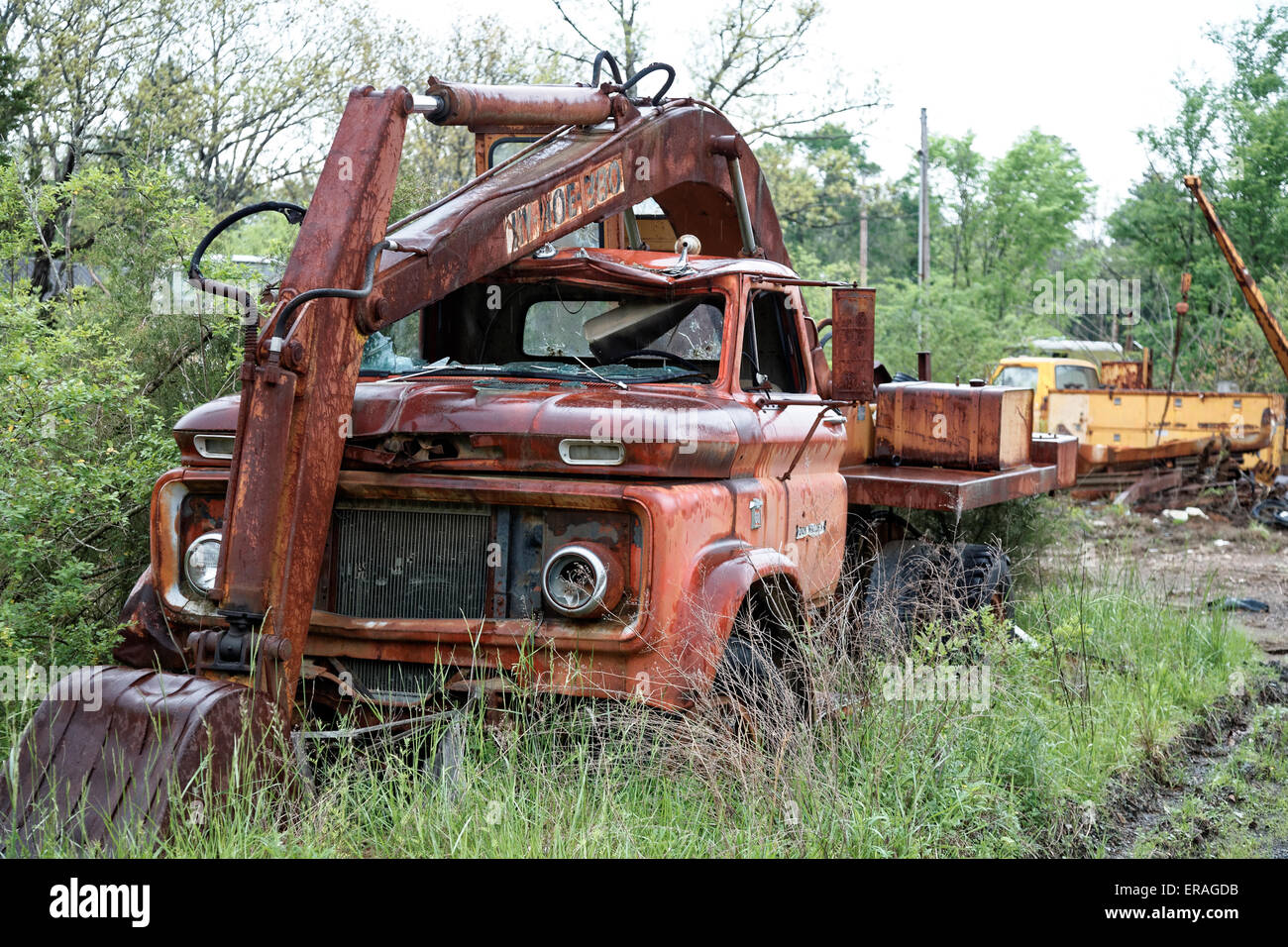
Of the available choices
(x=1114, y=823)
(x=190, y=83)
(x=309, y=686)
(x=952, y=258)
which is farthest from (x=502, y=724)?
(x=952, y=258)

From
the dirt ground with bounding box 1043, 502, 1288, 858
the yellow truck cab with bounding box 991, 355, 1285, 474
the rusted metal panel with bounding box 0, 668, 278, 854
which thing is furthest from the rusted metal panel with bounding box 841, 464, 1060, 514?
the yellow truck cab with bounding box 991, 355, 1285, 474

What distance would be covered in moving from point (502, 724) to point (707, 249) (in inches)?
143

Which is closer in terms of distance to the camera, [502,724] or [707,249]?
[502,724]

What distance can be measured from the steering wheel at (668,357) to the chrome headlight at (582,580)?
1.30 m

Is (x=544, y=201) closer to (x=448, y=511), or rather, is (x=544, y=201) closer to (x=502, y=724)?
(x=448, y=511)

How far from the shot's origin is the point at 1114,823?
17.8 ft

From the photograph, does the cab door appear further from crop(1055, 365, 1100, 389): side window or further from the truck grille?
crop(1055, 365, 1100, 389): side window

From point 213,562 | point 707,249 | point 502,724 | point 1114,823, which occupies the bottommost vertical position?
point 1114,823

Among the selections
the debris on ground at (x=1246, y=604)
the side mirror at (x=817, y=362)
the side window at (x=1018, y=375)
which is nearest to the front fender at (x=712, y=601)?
the side mirror at (x=817, y=362)

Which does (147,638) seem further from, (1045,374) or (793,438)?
(1045,374)

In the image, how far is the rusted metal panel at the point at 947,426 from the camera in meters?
8.07

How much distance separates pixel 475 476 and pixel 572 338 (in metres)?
1.29

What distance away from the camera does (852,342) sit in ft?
17.3

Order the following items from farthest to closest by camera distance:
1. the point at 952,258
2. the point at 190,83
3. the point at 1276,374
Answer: the point at 952,258, the point at 1276,374, the point at 190,83
